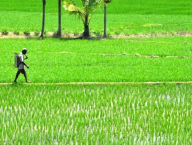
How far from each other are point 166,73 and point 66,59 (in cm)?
619

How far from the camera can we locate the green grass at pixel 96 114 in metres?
11.4

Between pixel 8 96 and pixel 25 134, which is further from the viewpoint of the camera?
pixel 8 96

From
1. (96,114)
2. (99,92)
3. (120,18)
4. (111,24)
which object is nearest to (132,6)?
(120,18)

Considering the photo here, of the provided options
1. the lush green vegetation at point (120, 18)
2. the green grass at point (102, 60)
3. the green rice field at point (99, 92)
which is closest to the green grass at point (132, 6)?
the lush green vegetation at point (120, 18)

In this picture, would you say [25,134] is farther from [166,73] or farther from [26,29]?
[26,29]

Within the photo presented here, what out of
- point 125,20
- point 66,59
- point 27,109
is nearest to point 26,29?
point 125,20

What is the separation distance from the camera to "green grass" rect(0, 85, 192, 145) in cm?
1142

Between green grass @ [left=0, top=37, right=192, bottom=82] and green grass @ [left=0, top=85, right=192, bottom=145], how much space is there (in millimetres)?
2049

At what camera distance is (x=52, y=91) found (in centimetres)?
1642

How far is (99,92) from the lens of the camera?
1623 cm

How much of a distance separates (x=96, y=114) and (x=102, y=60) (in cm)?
1143

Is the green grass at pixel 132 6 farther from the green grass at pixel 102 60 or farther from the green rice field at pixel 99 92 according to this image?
the green grass at pixel 102 60

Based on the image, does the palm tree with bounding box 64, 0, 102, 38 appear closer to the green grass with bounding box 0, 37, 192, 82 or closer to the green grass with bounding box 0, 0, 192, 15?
the green grass with bounding box 0, 37, 192, 82

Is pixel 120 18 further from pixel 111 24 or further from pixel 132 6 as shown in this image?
pixel 132 6
